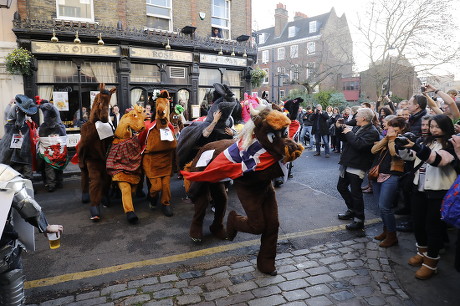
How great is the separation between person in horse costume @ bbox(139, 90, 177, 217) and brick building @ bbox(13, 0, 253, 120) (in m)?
7.90

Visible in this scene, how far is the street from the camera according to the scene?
350 cm

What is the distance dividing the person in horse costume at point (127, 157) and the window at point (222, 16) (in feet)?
36.9

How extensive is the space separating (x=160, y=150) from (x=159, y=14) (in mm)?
10417

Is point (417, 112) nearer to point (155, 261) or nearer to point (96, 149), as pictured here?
point (155, 261)

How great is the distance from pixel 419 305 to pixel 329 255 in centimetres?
116

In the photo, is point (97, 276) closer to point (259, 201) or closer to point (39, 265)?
point (39, 265)

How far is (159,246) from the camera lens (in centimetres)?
441

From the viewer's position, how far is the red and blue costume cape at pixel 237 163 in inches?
136

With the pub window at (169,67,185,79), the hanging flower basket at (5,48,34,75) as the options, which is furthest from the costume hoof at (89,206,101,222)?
the pub window at (169,67,185,79)

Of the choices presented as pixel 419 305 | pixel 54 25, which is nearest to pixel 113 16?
pixel 54 25

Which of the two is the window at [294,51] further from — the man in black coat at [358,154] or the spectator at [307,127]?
the man in black coat at [358,154]

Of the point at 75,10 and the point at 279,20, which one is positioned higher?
the point at 279,20

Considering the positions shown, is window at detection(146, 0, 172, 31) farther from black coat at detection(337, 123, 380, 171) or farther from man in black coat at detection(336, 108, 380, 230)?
black coat at detection(337, 123, 380, 171)

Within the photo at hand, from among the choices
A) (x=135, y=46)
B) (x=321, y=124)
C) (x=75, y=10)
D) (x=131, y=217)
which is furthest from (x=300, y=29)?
(x=131, y=217)
